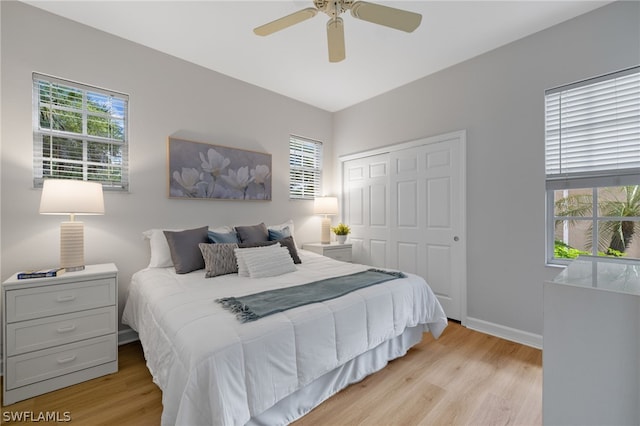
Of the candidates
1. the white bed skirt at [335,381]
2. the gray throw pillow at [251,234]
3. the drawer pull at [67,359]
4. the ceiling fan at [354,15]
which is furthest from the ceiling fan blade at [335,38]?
the drawer pull at [67,359]

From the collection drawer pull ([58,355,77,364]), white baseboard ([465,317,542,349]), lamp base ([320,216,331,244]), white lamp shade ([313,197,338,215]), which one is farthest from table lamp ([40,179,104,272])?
white baseboard ([465,317,542,349])

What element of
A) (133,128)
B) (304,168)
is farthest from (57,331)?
(304,168)

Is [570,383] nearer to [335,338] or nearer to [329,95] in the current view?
[335,338]

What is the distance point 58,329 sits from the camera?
6.21 feet

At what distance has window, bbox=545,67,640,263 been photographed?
6.98 ft

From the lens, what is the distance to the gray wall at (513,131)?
2.24 metres

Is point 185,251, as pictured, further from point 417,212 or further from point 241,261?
point 417,212

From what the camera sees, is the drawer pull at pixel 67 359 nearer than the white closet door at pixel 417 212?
Yes

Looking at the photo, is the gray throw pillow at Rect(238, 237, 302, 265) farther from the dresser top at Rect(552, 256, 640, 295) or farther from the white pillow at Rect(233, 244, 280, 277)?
the dresser top at Rect(552, 256, 640, 295)

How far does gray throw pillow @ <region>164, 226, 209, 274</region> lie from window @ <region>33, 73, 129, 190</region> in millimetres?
750

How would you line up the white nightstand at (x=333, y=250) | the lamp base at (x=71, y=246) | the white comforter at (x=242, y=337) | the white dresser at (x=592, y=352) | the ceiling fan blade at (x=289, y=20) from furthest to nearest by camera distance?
the white nightstand at (x=333, y=250) → the lamp base at (x=71, y=246) → the ceiling fan blade at (x=289, y=20) → the white comforter at (x=242, y=337) → the white dresser at (x=592, y=352)

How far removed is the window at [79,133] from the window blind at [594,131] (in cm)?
392

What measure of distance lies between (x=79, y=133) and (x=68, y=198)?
31.1 inches

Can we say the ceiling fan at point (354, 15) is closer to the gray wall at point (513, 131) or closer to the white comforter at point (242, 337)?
the gray wall at point (513, 131)
